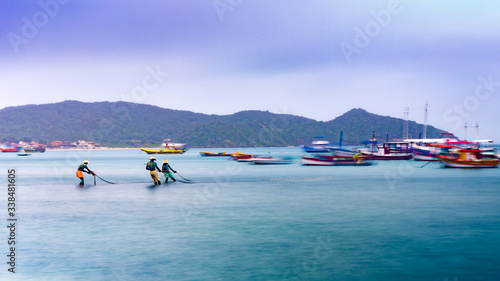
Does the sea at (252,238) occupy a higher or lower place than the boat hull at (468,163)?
lower

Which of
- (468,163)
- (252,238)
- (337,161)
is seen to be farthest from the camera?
(337,161)

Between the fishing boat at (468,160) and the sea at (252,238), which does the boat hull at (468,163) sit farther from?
the sea at (252,238)

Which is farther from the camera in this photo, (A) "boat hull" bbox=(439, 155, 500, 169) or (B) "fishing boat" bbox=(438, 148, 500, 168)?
(B) "fishing boat" bbox=(438, 148, 500, 168)

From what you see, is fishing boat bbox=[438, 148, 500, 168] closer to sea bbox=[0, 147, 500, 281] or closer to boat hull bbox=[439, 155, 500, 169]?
boat hull bbox=[439, 155, 500, 169]

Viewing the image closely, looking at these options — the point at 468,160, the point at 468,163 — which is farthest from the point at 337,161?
the point at 468,163

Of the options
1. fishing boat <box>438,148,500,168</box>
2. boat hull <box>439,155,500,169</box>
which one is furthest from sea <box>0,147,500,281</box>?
fishing boat <box>438,148,500,168</box>

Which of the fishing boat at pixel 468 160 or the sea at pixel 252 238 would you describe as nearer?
the sea at pixel 252 238

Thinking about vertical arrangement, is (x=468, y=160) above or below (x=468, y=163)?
above

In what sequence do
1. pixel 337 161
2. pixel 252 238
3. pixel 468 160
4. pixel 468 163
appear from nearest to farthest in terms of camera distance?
pixel 252 238 → pixel 468 163 → pixel 468 160 → pixel 337 161

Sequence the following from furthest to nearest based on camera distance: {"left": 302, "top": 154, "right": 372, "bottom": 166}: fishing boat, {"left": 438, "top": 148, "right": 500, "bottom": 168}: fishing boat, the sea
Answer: {"left": 302, "top": 154, "right": 372, "bottom": 166}: fishing boat → {"left": 438, "top": 148, "right": 500, "bottom": 168}: fishing boat → the sea

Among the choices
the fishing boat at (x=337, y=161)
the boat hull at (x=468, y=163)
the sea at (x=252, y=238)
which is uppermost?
the boat hull at (x=468, y=163)

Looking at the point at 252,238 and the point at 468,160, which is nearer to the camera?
the point at 252,238

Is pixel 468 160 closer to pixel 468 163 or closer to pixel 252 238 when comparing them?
pixel 468 163

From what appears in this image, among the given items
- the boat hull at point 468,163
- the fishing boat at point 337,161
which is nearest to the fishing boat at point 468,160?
the boat hull at point 468,163
